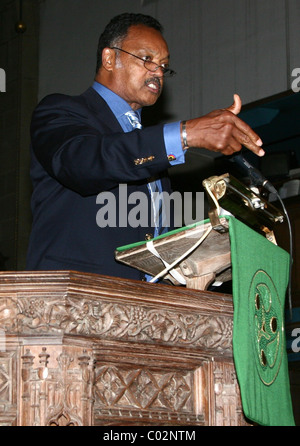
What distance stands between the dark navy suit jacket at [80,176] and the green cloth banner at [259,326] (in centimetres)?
33

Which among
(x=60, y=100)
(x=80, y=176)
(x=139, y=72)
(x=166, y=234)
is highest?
(x=139, y=72)

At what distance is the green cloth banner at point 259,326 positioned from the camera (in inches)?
77.0

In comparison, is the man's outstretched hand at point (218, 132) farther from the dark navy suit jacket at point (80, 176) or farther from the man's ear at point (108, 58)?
the man's ear at point (108, 58)

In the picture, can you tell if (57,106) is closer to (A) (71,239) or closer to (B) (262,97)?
(A) (71,239)

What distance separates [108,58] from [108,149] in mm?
836

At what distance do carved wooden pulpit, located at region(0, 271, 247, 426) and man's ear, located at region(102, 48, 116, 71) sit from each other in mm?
1108

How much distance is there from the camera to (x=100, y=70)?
2.88 meters

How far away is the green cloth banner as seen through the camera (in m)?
1.96

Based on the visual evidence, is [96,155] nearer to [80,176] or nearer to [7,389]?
[80,176]

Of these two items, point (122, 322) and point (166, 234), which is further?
point (166, 234)

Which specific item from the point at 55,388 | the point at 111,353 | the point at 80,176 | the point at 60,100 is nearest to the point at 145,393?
the point at 111,353

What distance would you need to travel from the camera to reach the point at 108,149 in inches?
83.6

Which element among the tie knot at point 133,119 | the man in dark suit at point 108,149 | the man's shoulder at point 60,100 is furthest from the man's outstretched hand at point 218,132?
the tie knot at point 133,119
